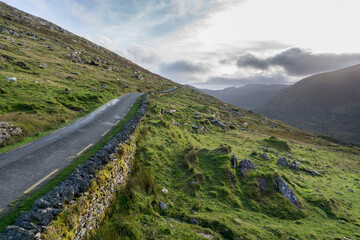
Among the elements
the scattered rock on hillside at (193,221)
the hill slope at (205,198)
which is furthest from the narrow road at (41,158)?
the scattered rock on hillside at (193,221)

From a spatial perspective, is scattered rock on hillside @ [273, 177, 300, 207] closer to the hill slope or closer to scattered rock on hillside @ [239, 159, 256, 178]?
the hill slope

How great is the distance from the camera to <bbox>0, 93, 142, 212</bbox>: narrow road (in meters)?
8.52

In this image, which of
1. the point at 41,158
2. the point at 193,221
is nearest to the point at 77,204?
the point at 193,221

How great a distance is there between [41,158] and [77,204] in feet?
26.4

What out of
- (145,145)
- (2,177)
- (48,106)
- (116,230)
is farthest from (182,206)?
(48,106)

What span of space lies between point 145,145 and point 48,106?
19.0 m

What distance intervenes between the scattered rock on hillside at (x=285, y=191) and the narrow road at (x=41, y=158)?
1595 centimetres

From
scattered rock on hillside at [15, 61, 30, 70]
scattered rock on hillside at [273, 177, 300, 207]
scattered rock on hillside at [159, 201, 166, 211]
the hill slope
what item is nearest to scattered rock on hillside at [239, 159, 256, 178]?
the hill slope

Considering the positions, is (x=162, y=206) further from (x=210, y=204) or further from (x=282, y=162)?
(x=282, y=162)

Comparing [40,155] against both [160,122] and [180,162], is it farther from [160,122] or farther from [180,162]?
[160,122]

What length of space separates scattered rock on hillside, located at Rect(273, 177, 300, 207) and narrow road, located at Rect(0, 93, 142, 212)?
1595 cm

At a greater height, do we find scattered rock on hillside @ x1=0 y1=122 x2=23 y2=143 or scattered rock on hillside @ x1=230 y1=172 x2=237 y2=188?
scattered rock on hillside @ x1=0 y1=122 x2=23 y2=143

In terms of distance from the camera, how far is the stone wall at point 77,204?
15.6ft

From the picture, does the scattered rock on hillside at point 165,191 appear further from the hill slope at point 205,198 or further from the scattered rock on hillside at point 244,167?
the scattered rock on hillside at point 244,167
